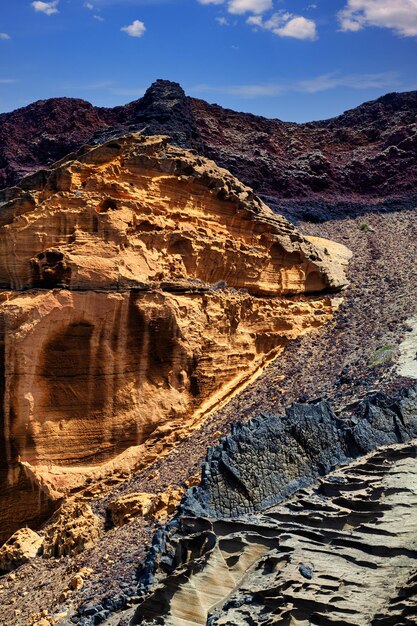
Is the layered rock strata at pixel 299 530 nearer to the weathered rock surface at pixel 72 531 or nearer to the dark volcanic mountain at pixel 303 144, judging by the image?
the weathered rock surface at pixel 72 531

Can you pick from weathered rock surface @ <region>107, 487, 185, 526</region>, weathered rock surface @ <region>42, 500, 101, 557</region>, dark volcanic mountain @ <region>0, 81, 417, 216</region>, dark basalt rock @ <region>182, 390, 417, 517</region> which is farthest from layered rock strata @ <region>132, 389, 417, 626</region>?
dark volcanic mountain @ <region>0, 81, 417, 216</region>

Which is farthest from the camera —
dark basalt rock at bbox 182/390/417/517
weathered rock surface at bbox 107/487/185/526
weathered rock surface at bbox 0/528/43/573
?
weathered rock surface at bbox 0/528/43/573

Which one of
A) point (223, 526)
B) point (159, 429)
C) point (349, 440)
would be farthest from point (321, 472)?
point (159, 429)

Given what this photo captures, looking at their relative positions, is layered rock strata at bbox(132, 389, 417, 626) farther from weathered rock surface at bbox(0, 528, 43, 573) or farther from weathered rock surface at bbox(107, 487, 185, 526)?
weathered rock surface at bbox(0, 528, 43, 573)

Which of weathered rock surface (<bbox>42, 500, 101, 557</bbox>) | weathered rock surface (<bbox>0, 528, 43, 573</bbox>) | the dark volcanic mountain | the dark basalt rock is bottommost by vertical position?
weathered rock surface (<bbox>0, 528, 43, 573</bbox>)

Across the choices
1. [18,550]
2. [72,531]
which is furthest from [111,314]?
[18,550]

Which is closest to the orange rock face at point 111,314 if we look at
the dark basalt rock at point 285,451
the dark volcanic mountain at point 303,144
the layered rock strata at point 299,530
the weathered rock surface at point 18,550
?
the weathered rock surface at point 18,550

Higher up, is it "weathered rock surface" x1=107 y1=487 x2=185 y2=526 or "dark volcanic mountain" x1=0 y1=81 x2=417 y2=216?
"dark volcanic mountain" x1=0 y1=81 x2=417 y2=216
